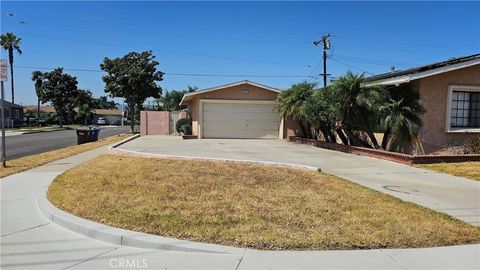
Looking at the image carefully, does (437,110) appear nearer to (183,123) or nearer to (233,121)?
(233,121)

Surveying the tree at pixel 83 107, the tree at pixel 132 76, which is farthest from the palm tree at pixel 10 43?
the tree at pixel 132 76

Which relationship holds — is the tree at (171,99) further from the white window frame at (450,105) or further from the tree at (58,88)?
the white window frame at (450,105)

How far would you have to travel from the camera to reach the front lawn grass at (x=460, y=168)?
10.5 m

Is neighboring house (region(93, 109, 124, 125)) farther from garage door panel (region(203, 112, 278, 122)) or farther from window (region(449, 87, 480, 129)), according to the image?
window (region(449, 87, 480, 129))

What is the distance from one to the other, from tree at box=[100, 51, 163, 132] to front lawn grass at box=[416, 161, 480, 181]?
28.2 meters

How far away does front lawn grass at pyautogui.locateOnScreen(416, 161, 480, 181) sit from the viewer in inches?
412

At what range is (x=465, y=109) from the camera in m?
15.5

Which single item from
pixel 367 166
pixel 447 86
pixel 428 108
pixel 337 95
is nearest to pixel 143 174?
pixel 367 166

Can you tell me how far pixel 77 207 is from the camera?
676 centimetres

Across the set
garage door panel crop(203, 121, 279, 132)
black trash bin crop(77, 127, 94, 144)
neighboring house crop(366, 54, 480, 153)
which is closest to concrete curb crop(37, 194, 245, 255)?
neighboring house crop(366, 54, 480, 153)

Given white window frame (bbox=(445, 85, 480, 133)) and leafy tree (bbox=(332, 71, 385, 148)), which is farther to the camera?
white window frame (bbox=(445, 85, 480, 133))

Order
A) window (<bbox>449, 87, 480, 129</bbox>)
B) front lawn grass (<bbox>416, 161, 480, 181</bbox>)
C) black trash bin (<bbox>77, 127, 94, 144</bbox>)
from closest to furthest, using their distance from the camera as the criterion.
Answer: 1. front lawn grass (<bbox>416, 161, 480, 181</bbox>)
2. window (<bbox>449, 87, 480, 129</bbox>)
3. black trash bin (<bbox>77, 127, 94, 144</bbox>)

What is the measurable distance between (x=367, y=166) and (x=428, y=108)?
4407 millimetres

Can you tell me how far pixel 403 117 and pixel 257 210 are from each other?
9283 millimetres
